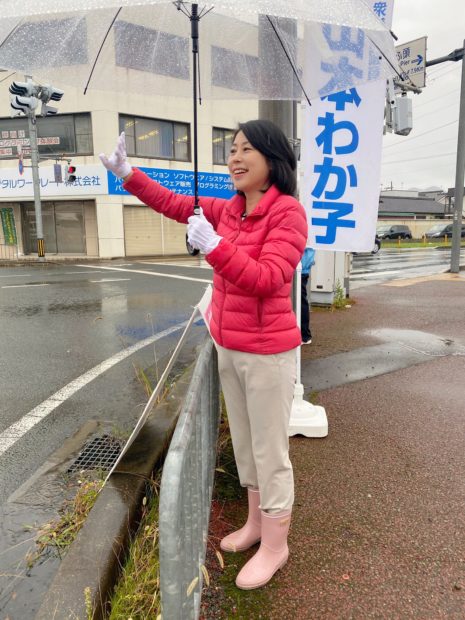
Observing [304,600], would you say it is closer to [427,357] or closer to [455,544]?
[455,544]

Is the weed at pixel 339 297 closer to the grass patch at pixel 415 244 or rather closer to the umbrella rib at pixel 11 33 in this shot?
the umbrella rib at pixel 11 33

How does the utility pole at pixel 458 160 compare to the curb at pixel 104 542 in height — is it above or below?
above

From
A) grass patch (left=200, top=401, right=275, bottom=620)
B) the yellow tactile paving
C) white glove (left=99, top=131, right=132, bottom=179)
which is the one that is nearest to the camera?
grass patch (left=200, top=401, right=275, bottom=620)

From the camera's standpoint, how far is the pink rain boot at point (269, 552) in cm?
201

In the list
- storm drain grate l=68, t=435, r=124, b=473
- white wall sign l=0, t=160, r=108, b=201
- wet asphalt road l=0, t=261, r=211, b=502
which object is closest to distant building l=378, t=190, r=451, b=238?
white wall sign l=0, t=160, r=108, b=201

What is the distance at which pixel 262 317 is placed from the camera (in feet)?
6.19

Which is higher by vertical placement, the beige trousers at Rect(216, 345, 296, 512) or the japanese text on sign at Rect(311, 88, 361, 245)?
the japanese text on sign at Rect(311, 88, 361, 245)

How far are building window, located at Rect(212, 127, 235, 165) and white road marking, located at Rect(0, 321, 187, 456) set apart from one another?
807 inches

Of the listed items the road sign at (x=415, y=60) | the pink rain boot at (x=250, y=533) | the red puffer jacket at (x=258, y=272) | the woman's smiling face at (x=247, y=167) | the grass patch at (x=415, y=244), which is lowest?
the grass patch at (x=415, y=244)

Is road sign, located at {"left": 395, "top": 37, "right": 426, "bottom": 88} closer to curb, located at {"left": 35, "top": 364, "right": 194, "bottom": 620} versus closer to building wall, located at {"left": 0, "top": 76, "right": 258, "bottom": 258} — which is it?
building wall, located at {"left": 0, "top": 76, "right": 258, "bottom": 258}

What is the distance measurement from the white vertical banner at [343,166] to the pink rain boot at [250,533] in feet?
6.56

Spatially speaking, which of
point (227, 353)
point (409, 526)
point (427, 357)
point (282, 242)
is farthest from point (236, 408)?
point (427, 357)

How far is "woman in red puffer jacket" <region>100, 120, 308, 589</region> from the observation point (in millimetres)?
1805

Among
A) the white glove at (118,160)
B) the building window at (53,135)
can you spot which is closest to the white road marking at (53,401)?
the white glove at (118,160)
